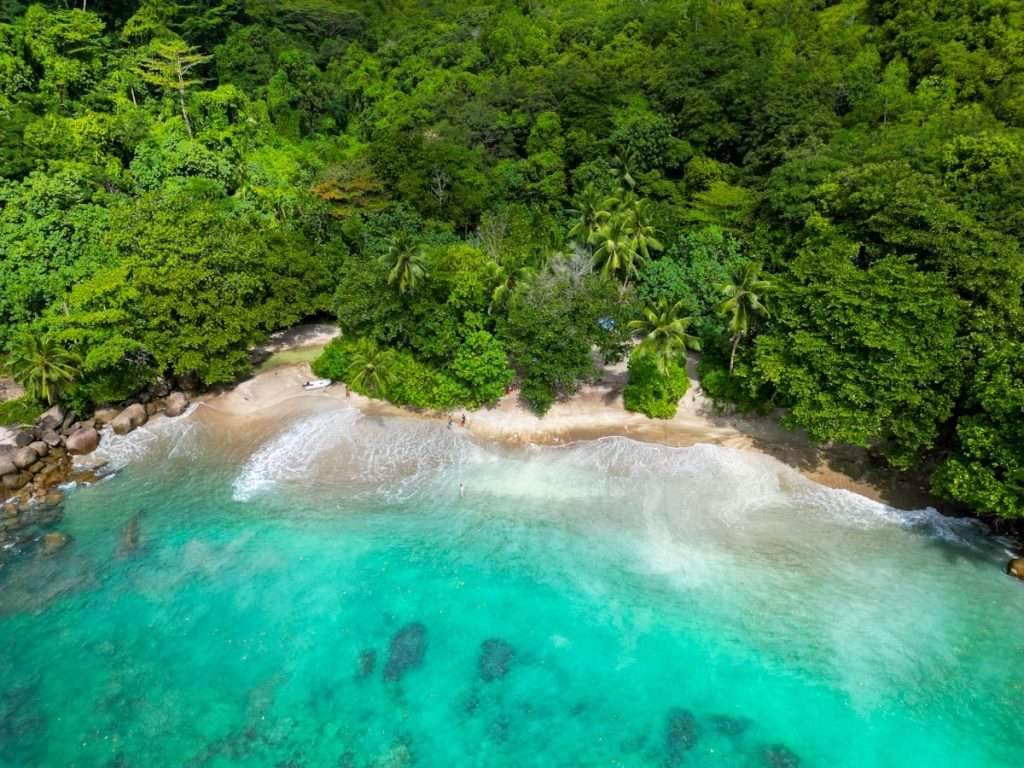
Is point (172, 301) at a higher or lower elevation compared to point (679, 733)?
higher

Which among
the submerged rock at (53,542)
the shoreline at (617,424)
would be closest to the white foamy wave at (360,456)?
the shoreline at (617,424)

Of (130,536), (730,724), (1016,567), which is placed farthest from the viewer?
(130,536)

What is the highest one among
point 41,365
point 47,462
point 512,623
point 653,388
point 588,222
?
point 588,222

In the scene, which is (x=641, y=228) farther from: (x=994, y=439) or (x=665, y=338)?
(x=994, y=439)

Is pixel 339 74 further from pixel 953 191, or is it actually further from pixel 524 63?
pixel 953 191

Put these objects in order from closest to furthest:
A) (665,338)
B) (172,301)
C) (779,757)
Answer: (779,757)
(665,338)
(172,301)

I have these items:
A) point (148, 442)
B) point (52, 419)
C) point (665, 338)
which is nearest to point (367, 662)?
point (148, 442)
